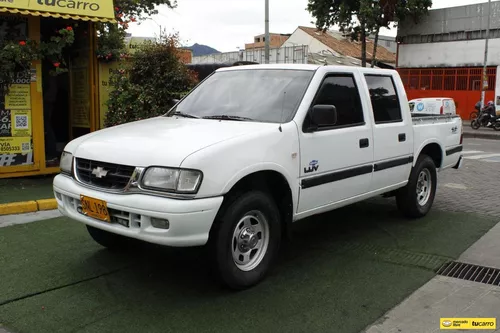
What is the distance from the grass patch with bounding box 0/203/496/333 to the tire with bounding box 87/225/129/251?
0.34 feet

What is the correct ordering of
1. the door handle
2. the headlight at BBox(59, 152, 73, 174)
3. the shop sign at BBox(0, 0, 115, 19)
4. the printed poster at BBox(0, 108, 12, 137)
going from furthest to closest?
the printed poster at BBox(0, 108, 12, 137)
the shop sign at BBox(0, 0, 115, 19)
the door handle
the headlight at BBox(59, 152, 73, 174)

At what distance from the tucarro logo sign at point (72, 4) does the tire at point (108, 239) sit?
4.03 m

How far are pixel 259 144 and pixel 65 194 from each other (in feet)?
5.34

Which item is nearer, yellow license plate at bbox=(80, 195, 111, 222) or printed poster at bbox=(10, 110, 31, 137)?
yellow license plate at bbox=(80, 195, 111, 222)

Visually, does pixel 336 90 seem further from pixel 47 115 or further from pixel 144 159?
pixel 47 115

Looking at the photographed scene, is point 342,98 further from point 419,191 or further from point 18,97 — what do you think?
point 18,97

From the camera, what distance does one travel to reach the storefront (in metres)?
7.44

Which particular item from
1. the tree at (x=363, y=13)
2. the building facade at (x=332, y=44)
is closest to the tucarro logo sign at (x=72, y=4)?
the tree at (x=363, y=13)

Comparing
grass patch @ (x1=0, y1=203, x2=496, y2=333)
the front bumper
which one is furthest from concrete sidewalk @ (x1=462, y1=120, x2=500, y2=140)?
the front bumper

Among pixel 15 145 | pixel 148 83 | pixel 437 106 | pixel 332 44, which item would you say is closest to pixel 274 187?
pixel 148 83

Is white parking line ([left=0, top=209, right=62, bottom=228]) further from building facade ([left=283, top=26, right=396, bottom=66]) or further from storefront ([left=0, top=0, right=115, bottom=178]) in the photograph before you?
building facade ([left=283, top=26, right=396, bottom=66])

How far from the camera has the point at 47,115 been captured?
8.51 meters

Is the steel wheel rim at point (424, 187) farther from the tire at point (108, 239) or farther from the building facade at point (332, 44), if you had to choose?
the building facade at point (332, 44)

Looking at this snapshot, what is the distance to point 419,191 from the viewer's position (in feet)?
20.5
